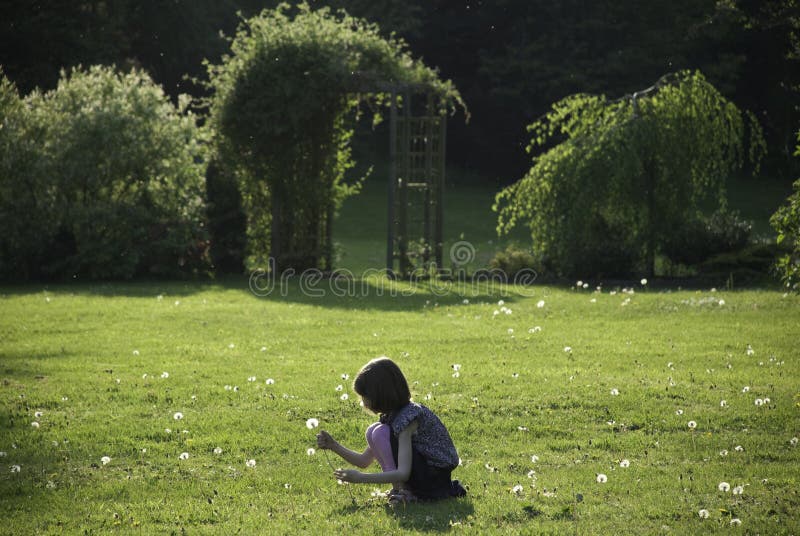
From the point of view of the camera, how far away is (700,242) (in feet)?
52.7

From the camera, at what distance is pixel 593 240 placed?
16.1m

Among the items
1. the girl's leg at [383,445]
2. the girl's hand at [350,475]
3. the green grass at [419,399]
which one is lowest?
the green grass at [419,399]

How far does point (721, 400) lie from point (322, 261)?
1170 cm

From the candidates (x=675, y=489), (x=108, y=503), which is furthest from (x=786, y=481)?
(x=108, y=503)

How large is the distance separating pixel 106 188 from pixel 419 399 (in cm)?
1166

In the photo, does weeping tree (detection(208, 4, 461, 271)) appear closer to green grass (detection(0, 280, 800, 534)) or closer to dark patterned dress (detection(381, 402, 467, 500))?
green grass (detection(0, 280, 800, 534))

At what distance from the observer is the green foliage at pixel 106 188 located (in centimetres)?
1656

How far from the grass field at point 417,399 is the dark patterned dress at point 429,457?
0.16 metres

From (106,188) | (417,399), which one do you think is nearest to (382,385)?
(417,399)

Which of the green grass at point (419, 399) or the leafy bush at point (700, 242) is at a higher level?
the leafy bush at point (700, 242)

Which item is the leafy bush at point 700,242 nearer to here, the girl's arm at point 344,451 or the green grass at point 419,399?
the green grass at point 419,399

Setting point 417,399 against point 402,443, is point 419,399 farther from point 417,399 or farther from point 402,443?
point 402,443

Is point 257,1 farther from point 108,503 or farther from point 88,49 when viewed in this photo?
point 108,503

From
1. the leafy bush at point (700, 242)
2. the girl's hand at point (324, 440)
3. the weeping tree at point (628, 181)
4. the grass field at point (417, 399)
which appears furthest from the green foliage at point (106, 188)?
the girl's hand at point (324, 440)
